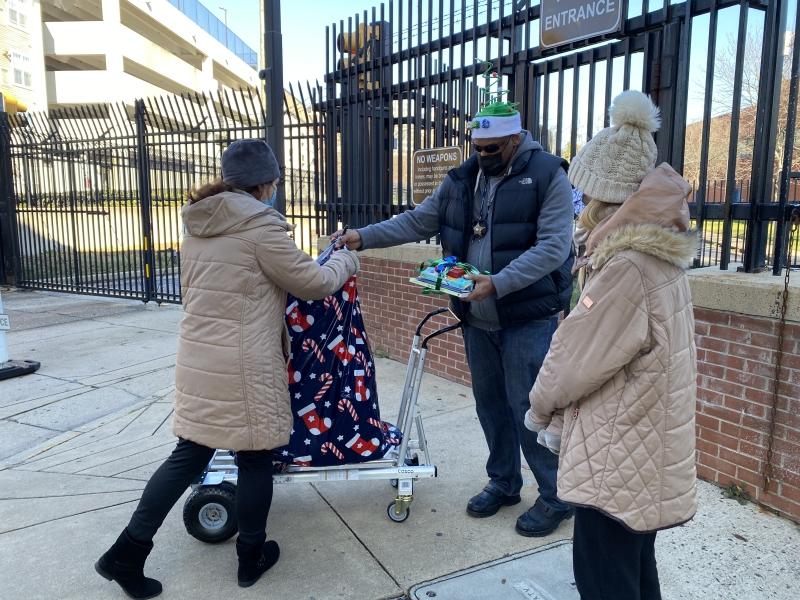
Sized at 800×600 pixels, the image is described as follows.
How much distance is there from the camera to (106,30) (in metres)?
34.2

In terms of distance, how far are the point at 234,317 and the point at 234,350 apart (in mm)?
134

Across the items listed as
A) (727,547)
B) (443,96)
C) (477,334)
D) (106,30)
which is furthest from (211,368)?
(106,30)

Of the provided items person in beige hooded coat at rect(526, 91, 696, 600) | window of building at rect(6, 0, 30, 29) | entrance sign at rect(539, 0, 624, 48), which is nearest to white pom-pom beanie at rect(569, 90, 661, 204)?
person in beige hooded coat at rect(526, 91, 696, 600)

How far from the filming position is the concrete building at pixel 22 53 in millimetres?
28641

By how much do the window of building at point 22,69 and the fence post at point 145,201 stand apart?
83.0 ft

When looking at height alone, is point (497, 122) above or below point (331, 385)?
above

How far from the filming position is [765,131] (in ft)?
11.1

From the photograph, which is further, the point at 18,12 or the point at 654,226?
the point at 18,12

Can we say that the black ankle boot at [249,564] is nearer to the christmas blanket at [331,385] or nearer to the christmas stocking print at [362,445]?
the christmas blanket at [331,385]

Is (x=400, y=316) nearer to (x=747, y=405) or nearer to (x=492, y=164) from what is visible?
(x=492, y=164)

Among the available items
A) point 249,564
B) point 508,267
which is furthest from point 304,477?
point 508,267

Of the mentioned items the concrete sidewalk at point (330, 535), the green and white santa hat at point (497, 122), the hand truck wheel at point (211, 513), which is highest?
the green and white santa hat at point (497, 122)

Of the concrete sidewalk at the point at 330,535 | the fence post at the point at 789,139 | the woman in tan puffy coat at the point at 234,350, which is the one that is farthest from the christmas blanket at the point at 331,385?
the fence post at the point at 789,139

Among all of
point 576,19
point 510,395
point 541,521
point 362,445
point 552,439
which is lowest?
point 541,521
